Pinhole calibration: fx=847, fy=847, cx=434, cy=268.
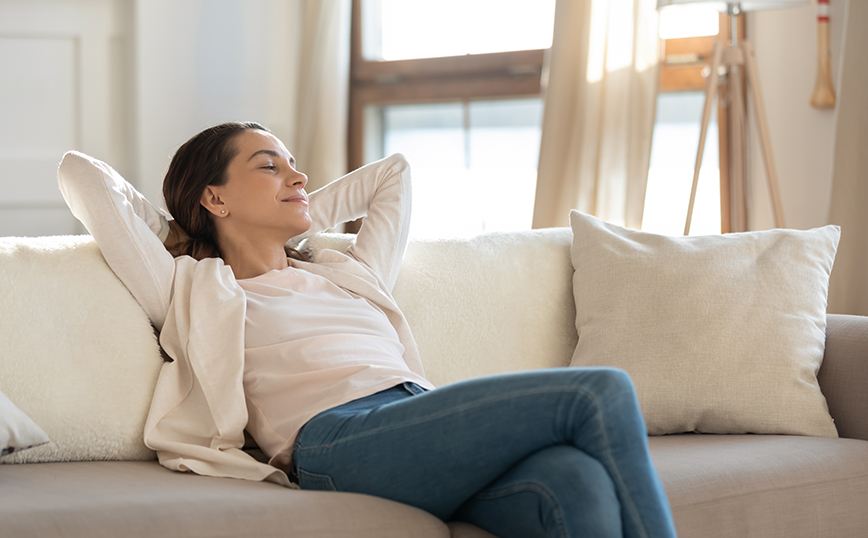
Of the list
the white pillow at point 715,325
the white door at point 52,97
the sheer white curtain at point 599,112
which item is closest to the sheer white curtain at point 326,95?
the white door at point 52,97

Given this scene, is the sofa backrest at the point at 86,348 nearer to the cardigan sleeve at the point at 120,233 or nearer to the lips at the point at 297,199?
the cardigan sleeve at the point at 120,233

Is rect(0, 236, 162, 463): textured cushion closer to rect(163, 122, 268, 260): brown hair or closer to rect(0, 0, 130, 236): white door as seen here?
rect(163, 122, 268, 260): brown hair

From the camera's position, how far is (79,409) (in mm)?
1463

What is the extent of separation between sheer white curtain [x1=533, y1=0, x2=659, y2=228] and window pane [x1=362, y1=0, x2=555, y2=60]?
0.36m

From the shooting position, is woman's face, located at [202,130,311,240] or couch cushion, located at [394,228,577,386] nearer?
Answer: woman's face, located at [202,130,311,240]

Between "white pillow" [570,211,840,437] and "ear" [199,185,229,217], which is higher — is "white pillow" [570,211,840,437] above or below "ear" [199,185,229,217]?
below

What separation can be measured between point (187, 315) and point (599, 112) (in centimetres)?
173

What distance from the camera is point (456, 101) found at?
11.1ft

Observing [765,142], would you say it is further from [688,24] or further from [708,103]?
[688,24]

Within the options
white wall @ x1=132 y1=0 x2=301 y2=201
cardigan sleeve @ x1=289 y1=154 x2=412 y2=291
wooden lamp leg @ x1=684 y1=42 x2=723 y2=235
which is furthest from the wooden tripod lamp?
white wall @ x1=132 y1=0 x2=301 y2=201

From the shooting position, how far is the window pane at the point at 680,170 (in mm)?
3014

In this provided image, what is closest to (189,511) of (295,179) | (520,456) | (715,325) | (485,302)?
(520,456)

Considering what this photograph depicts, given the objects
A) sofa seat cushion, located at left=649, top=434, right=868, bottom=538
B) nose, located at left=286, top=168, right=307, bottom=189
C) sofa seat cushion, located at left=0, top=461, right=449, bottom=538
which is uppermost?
nose, located at left=286, top=168, right=307, bottom=189

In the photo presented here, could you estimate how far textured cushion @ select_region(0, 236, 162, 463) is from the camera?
4.75 ft
